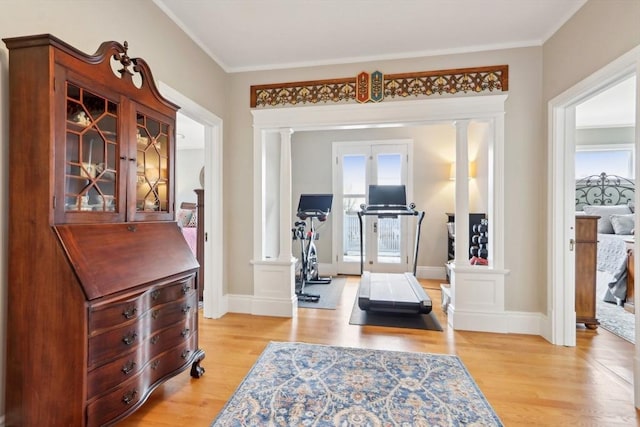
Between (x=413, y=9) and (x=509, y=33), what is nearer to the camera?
(x=413, y=9)

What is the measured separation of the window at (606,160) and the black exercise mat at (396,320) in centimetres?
488

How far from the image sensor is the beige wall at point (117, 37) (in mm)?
1475

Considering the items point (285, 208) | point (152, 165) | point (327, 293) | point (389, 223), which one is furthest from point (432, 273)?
point (152, 165)

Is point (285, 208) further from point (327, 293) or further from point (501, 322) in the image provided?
point (501, 322)

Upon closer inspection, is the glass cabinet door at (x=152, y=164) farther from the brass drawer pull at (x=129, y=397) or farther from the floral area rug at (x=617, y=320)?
the floral area rug at (x=617, y=320)

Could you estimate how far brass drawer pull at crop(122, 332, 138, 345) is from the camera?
4.95ft

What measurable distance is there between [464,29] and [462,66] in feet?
1.31

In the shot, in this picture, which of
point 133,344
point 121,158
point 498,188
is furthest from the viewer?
point 498,188

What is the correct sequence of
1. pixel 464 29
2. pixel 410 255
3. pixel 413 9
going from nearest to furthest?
1. pixel 413 9
2. pixel 464 29
3. pixel 410 255

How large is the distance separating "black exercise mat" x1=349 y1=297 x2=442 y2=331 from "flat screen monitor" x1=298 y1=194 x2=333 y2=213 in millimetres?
1738

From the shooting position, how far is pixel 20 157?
1398mm

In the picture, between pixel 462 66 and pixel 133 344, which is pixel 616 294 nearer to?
pixel 462 66

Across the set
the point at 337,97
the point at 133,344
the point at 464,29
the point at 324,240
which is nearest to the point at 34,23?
the point at 133,344

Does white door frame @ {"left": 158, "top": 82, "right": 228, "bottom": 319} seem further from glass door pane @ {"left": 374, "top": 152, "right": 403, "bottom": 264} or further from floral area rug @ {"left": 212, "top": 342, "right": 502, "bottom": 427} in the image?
glass door pane @ {"left": 374, "top": 152, "right": 403, "bottom": 264}
